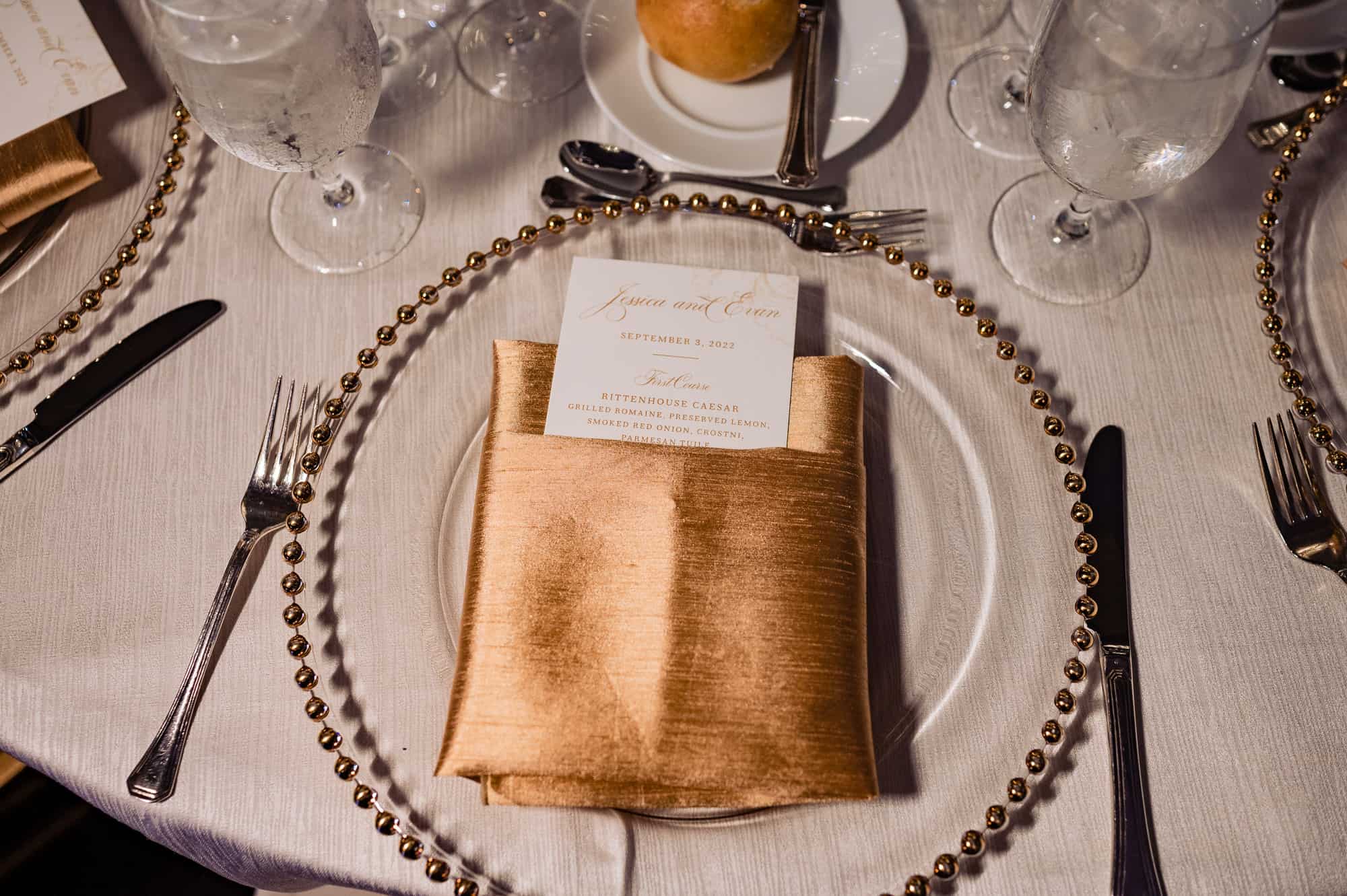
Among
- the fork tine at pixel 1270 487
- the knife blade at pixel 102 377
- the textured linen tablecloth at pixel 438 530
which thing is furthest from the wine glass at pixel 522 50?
the fork tine at pixel 1270 487

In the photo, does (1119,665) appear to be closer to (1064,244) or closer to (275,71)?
(1064,244)

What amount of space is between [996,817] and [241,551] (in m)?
0.43

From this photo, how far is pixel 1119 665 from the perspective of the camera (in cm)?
48

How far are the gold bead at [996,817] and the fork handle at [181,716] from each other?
417mm

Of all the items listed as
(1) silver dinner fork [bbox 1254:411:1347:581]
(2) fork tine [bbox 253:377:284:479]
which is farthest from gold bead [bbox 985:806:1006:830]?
(2) fork tine [bbox 253:377:284:479]

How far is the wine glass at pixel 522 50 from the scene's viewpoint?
0.67m

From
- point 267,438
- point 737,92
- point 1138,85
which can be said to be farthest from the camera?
point 737,92

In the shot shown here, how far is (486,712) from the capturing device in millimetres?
434

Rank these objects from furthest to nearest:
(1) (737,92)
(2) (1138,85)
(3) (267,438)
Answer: (1) (737,92) → (3) (267,438) → (2) (1138,85)

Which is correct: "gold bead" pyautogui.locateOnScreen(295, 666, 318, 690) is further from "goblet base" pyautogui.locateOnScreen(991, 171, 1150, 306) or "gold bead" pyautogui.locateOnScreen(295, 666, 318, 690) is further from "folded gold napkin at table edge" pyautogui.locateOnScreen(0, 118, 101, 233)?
"goblet base" pyautogui.locateOnScreen(991, 171, 1150, 306)

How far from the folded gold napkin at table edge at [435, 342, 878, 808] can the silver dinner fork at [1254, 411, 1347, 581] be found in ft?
0.82

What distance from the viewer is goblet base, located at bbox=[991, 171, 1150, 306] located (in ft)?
1.93

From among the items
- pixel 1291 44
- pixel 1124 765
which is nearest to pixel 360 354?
pixel 1124 765

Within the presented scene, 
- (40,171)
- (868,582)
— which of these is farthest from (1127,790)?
(40,171)
